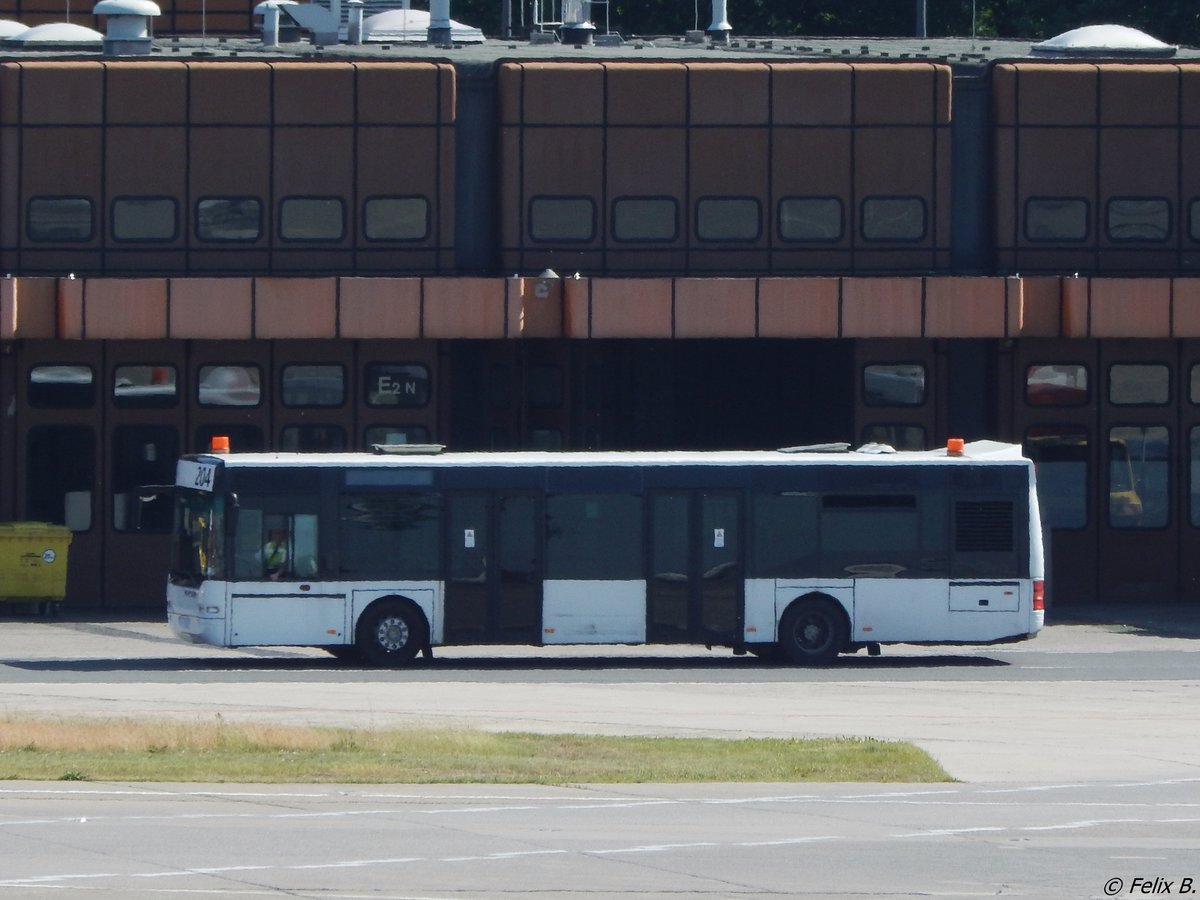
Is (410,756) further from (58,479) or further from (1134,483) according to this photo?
(1134,483)

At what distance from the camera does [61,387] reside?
35375 mm

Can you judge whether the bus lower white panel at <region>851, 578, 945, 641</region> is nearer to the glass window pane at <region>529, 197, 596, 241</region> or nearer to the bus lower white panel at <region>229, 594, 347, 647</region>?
the bus lower white panel at <region>229, 594, 347, 647</region>

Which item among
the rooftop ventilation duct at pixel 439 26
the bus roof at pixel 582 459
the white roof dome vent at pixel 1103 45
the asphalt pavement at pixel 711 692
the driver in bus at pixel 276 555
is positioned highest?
the rooftop ventilation duct at pixel 439 26

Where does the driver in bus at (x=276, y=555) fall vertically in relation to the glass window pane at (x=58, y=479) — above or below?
below

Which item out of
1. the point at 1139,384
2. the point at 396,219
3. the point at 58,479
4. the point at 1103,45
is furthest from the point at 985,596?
the point at 1103,45

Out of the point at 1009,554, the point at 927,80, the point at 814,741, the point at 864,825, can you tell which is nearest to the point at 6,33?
the point at 927,80

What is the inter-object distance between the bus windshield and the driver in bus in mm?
538

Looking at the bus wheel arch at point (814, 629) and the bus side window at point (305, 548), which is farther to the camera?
the bus wheel arch at point (814, 629)

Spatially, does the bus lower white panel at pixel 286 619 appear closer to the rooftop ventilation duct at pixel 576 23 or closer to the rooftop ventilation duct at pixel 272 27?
the rooftop ventilation duct at pixel 272 27

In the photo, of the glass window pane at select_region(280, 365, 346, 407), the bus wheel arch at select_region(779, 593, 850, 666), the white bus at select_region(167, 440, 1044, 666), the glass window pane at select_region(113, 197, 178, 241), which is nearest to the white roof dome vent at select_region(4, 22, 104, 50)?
the glass window pane at select_region(113, 197, 178, 241)

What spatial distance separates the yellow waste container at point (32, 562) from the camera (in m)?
33.1

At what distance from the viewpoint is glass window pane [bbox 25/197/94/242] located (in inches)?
1400

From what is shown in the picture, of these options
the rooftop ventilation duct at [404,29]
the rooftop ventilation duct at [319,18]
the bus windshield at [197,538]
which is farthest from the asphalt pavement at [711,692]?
the rooftop ventilation duct at [404,29]

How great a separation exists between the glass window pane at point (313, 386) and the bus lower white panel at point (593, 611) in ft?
32.3
